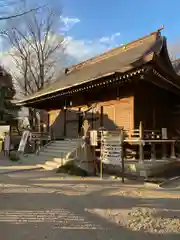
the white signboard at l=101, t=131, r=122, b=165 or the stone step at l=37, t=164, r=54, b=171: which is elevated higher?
the white signboard at l=101, t=131, r=122, b=165

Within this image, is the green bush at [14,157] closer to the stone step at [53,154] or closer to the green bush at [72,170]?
the stone step at [53,154]

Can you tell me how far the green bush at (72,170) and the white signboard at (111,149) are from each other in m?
0.97

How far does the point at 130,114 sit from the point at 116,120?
0.93 metres

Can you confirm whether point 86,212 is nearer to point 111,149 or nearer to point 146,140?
point 111,149

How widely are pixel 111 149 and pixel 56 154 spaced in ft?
12.4

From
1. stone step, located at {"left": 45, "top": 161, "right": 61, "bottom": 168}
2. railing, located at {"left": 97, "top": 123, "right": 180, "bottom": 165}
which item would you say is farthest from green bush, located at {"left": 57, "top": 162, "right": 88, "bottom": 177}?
railing, located at {"left": 97, "top": 123, "right": 180, "bottom": 165}

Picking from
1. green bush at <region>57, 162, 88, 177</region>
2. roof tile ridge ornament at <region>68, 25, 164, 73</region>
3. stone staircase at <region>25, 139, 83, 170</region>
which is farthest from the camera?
roof tile ridge ornament at <region>68, 25, 164, 73</region>

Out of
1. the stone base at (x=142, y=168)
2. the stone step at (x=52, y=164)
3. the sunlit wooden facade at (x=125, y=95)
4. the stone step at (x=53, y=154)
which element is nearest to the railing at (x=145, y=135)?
the sunlit wooden facade at (x=125, y=95)

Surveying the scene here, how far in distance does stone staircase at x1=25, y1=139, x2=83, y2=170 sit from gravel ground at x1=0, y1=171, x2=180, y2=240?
301 centimetres

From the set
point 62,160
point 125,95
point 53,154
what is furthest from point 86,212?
point 125,95

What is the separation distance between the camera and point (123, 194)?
5906mm

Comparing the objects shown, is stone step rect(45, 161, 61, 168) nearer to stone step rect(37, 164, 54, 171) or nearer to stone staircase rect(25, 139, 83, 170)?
stone staircase rect(25, 139, 83, 170)

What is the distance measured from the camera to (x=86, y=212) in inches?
176

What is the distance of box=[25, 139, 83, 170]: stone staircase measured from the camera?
32.7ft
